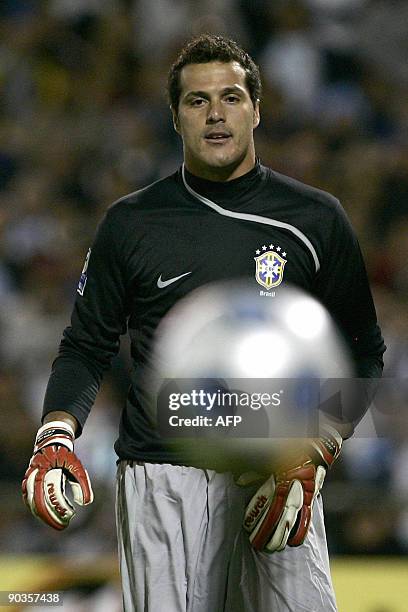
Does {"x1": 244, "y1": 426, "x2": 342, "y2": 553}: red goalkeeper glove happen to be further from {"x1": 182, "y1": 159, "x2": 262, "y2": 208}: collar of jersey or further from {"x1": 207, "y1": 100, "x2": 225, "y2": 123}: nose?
{"x1": 207, "y1": 100, "x2": 225, "y2": 123}: nose

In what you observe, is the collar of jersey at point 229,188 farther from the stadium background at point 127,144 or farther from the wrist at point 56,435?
the stadium background at point 127,144

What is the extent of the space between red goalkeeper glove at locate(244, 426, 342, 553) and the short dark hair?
847 millimetres

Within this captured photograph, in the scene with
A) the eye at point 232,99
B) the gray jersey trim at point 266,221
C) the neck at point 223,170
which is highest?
the eye at point 232,99

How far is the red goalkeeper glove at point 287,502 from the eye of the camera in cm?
249

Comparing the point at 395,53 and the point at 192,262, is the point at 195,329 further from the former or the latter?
the point at 395,53

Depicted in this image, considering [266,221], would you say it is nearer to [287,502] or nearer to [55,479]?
[287,502]

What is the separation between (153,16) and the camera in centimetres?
684

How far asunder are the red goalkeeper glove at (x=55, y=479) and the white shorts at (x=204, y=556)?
0.55ft

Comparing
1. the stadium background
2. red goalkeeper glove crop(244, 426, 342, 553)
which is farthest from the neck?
the stadium background

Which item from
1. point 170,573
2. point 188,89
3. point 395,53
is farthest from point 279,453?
point 395,53

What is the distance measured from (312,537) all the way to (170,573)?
0.33m

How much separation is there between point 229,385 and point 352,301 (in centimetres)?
35

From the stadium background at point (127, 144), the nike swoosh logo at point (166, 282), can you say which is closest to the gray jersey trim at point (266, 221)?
the nike swoosh logo at point (166, 282)

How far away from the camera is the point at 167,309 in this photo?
2643mm
